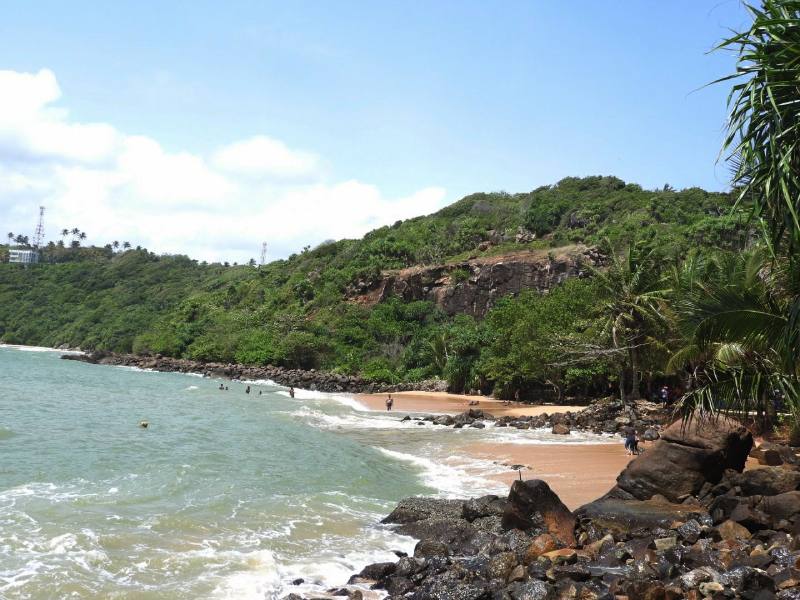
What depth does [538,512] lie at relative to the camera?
1125 cm

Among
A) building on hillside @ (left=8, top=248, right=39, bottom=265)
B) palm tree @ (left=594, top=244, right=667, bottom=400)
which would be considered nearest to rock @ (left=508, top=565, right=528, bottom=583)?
palm tree @ (left=594, top=244, right=667, bottom=400)

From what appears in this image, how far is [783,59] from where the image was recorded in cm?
712

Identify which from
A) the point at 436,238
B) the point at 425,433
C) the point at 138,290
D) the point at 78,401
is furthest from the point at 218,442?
the point at 138,290

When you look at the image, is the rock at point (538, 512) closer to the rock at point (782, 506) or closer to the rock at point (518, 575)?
the rock at point (518, 575)

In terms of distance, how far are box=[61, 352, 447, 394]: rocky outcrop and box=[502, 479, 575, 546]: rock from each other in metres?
39.0

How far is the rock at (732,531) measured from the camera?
9.80m

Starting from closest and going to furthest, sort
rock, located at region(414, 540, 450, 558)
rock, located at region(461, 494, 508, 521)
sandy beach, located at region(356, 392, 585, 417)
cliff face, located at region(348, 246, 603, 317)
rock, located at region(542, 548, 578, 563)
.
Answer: rock, located at region(542, 548, 578, 563), rock, located at region(414, 540, 450, 558), rock, located at region(461, 494, 508, 521), sandy beach, located at region(356, 392, 585, 417), cliff face, located at region(348, 246, 603, 317)

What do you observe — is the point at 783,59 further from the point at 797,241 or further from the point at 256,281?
the point at 256,281

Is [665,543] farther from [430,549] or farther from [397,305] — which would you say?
[397,305]

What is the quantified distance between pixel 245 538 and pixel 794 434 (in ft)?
47.6

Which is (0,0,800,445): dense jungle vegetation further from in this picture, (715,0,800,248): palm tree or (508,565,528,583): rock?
(508,565,528,583): rock

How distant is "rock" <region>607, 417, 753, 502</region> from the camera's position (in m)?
12.9

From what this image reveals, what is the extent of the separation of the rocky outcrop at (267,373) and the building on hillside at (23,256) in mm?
80068

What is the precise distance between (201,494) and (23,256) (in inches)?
6221
